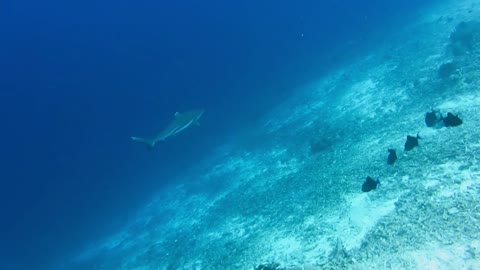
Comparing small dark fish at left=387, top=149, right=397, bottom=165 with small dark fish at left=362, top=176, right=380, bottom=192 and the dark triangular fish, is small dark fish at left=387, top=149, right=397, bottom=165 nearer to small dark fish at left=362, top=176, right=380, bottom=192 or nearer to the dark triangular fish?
the dark triangular fish

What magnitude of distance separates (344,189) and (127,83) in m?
50.3

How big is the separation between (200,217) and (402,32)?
2736 cm

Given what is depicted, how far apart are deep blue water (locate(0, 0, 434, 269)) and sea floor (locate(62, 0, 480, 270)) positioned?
624 cm

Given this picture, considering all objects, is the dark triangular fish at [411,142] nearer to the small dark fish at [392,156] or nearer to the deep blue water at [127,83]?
the small dark fish at [392,156]

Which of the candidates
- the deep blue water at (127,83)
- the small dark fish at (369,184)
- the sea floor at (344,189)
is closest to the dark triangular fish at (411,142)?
the sea floor at (344,189)

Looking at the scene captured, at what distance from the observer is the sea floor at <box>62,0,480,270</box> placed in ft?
29.1

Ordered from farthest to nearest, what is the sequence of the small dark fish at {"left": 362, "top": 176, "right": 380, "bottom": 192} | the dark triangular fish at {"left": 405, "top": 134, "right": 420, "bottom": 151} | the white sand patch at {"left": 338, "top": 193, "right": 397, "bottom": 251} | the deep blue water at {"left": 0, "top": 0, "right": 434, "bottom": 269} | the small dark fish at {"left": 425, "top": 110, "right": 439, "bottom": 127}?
the deep blue water at {"left": 0, "top": 0, "right": 434, "bottom": 269}
the small dark fish at {"left": 425, "top": 110, "right": 439, "bottom": 127}
the dark triangular fish at {"left": 405, "top": 134, "right": 420, "bottom": 151}
the small dark fish at {"left": 362, "top": 176, "right": 380, "bottom": 192}
the white sand patch at {"left": 338, "top": 193, "right": 397, "bottom": 251}

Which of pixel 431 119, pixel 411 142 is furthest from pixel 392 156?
pixel 431 119

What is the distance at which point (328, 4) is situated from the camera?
76.6m

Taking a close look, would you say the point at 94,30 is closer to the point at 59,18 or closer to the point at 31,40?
the point at 59,18

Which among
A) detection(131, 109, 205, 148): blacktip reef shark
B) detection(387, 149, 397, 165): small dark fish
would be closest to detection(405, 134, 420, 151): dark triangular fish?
detection(387, 149, 397, 165): small dark fish

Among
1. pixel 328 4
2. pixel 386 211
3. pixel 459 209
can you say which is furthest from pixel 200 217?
pixel 328 4

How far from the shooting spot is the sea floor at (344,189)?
8.88 metres

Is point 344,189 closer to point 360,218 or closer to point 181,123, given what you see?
point 360,218
